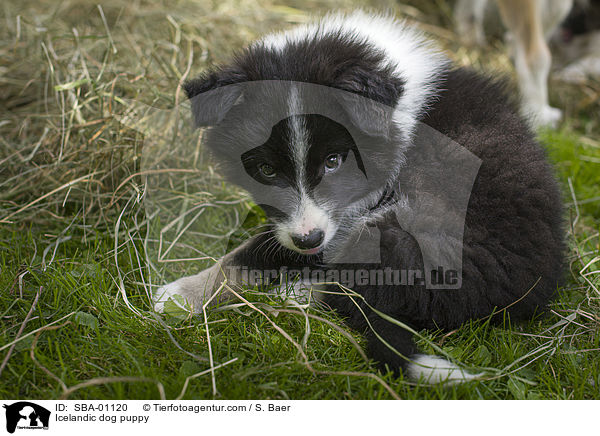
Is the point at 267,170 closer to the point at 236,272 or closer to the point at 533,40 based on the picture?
the point at 236,272

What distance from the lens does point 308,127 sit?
2.09m

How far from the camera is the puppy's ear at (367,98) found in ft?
6.56

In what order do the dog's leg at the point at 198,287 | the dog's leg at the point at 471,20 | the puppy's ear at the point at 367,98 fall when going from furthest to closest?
the dog's leg at the point at 471,20 → the dog's leg at the point at 198,287 → the puppy's ear at the point at 367,98

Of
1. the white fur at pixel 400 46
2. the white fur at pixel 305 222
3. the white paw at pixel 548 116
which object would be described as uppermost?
the white fur at pixel 400 46

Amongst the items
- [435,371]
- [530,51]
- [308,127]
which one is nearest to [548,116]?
[530,51]

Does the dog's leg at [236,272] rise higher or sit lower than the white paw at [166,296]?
higher

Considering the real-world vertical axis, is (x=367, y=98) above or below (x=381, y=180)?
above

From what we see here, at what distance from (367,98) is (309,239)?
62cm

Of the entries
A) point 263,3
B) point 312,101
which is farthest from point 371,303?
point 263,3

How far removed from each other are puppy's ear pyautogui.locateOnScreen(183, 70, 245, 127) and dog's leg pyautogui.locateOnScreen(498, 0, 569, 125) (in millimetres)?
2939

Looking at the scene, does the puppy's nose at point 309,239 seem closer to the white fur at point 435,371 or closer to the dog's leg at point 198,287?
the dog's leg at point 198,287

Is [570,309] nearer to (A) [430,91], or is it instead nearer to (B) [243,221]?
(A) [430,91]
